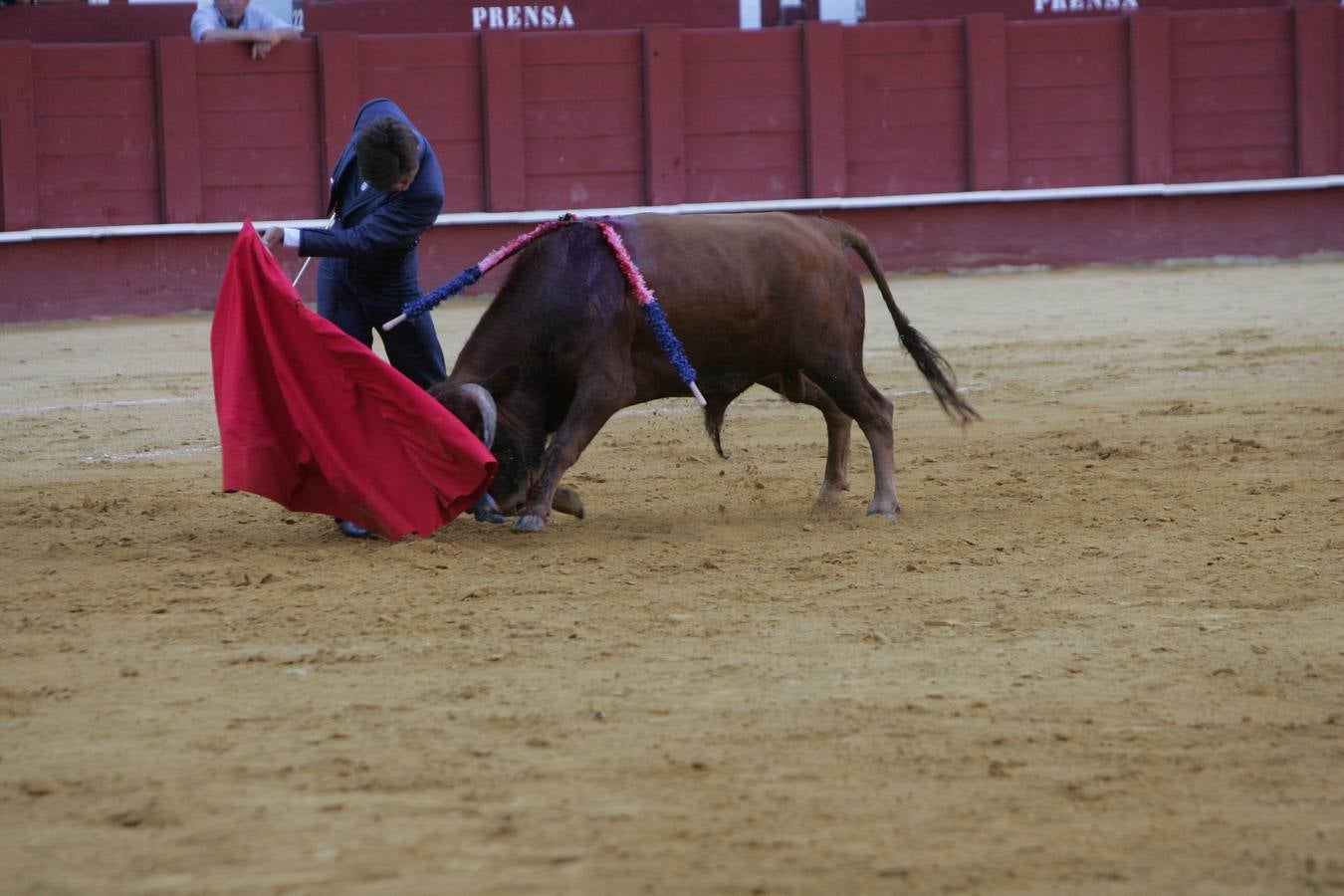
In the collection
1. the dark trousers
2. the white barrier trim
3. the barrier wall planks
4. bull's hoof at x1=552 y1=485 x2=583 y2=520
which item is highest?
the barrier wall planks

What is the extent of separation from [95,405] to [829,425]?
364 cm

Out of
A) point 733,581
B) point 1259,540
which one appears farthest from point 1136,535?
point 733,581

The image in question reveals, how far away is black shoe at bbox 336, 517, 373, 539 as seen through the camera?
4535mm

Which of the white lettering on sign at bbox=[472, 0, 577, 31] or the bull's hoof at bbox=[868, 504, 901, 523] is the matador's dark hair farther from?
the white lettering on sign at bbox=[472, 0, 577, 31]

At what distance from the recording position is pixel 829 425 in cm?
503

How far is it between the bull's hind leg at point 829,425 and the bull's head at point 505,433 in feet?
2.61

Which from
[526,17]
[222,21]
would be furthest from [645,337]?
[526,17]

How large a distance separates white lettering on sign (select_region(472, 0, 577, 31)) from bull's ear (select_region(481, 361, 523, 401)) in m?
7.94

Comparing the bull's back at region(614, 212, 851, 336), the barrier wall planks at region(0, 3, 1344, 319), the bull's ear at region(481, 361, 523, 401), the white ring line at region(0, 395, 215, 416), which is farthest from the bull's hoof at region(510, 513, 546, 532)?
the barrier wall planks at region(0, 3, 1344, 319)

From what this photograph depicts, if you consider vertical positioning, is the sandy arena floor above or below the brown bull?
below

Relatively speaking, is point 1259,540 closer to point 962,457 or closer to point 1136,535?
point 1136,535

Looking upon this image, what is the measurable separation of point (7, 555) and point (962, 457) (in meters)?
3.10

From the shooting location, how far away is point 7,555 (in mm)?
4262

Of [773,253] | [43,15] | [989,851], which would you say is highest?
[43,15]
